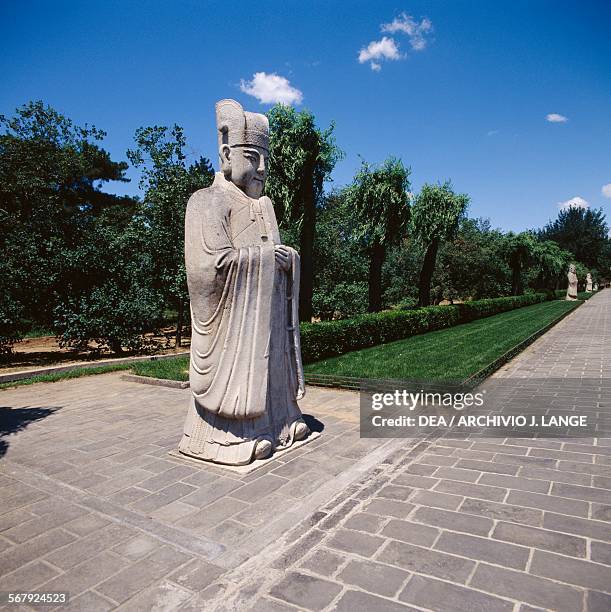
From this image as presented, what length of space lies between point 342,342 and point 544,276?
4424 cm

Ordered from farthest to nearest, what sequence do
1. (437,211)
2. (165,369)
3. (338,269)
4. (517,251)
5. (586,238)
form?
(586,238), (517,251), (338,269), (437,211), (165,369)

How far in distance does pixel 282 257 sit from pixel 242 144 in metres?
1.26

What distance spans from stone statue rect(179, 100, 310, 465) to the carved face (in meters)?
0.01

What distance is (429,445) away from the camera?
5418 mm

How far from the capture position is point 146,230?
1530 cm

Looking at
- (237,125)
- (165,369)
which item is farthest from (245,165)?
(165,369)

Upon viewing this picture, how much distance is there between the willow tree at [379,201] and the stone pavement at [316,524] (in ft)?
46.8

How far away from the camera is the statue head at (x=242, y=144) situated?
4.65 m

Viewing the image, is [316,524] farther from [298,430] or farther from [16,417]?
[16,417]

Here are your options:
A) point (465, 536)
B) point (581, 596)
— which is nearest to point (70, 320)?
point (465, 536)

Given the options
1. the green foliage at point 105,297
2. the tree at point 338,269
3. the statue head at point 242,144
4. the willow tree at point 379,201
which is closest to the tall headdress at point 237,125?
the statue head at point 242,144

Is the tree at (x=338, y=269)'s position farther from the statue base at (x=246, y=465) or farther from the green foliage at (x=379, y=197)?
the statue base at (x=246, y=465)

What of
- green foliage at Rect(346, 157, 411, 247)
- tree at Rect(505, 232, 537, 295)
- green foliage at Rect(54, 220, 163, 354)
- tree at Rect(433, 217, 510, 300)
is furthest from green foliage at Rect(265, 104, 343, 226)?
tree at Rect(505, 232, 537, 295)

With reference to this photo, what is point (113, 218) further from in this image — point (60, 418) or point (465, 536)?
point (465, 536)
